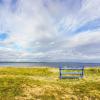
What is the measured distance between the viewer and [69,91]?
59.6ft

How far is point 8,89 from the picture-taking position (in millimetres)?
18297

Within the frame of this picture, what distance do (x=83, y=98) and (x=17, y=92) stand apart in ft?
20.3

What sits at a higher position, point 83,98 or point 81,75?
point 81,75

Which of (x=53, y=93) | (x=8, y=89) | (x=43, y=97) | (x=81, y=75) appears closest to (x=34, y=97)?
(x=43, y=97)

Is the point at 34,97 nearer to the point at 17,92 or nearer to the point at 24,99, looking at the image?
the point at 24,99

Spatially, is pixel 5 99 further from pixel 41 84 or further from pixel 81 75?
pixel 81 75

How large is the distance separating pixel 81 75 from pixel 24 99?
1222cm

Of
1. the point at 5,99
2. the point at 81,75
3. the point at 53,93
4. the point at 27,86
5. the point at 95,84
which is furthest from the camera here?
the point at 81,75

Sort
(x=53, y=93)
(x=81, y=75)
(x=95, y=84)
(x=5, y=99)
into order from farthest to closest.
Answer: (x=81, y=75) < (x=95, y=84) < (x=53, y=93) < (x=5, y=99)

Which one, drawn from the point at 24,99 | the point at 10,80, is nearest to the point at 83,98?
the point at 24,99

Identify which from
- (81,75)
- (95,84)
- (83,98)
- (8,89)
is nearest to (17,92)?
(8,89)

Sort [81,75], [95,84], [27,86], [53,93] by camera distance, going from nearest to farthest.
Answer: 1. [53,93]
2. [27,86]
3. [95,84]
4. [81,75]

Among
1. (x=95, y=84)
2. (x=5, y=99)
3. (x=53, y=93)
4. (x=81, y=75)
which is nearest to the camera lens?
(x=5, y=99)

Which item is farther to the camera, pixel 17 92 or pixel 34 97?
pixel 17 92
